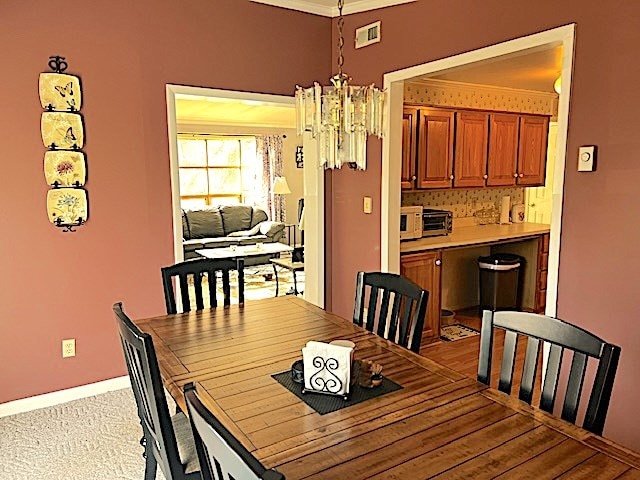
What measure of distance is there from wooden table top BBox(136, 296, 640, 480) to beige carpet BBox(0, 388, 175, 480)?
0.93 meters

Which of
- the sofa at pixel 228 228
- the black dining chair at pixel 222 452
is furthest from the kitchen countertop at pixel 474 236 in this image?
the sofa at pixel 228 228

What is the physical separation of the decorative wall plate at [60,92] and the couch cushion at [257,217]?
5.78 m

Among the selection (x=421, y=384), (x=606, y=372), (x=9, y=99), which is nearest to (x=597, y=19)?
(x=606, y=372)

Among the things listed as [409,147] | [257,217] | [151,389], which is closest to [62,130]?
[151,389]

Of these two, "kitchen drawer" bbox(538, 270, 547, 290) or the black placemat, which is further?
"kitchen drawer" bbox(538, 270, 547, 290)

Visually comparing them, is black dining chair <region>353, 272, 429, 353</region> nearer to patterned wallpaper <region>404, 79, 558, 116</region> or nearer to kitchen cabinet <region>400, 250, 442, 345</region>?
kitchen cabinet <region>400, 250, 442, 345</region>

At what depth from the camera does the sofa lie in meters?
8.05

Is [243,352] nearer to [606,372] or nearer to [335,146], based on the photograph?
[335,146]

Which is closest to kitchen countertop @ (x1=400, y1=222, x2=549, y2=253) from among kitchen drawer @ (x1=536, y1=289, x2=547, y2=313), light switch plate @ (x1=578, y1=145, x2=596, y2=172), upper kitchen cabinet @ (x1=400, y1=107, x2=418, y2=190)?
upper kitchen cabinet @ (x1=400, y1=107, x2=418, y2=190)

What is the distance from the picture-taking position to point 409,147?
4273 millimetres

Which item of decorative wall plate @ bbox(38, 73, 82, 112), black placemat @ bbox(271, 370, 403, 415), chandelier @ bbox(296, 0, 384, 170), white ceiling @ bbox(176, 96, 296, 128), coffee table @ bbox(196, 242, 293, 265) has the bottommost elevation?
coffee table @ bbox(196, 242, 293, 265)

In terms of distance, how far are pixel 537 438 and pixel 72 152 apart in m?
3.04

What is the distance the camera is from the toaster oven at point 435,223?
4543 mm

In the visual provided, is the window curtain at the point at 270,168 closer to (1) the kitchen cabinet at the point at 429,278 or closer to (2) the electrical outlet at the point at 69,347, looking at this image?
(1) the kitchen cabinet at the point at 429,278
